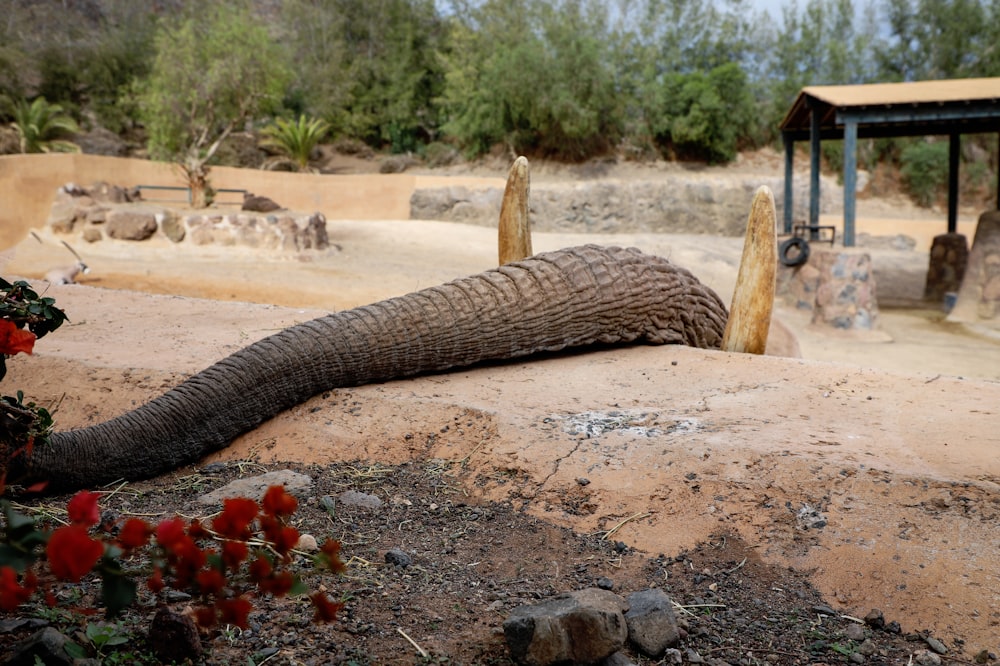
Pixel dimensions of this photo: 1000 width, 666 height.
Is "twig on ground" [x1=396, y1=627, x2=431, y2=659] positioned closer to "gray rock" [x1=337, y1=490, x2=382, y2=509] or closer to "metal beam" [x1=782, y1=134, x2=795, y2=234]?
"gray rock" [x1=337, y1=490, x2=382, y2=509]

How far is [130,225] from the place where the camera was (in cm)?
1234

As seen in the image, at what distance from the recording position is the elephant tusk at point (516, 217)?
204 inches

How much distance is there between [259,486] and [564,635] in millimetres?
1320

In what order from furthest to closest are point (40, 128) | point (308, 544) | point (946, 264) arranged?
1. point (40, 128)
2. point (946, 264)
3. point (308, 544)

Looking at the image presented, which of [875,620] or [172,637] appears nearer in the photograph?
[172,637]

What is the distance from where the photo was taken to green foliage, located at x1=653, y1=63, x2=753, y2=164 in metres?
24.6

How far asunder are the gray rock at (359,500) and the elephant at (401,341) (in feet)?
2.35

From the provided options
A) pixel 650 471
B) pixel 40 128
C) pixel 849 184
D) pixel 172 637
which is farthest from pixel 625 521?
pixel 40 128

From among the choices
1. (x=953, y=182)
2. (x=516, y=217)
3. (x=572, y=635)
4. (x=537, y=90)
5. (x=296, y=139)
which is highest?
(x=537, y=90)

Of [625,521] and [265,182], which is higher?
[265,182]

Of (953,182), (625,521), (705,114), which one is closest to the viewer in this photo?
(625,521)

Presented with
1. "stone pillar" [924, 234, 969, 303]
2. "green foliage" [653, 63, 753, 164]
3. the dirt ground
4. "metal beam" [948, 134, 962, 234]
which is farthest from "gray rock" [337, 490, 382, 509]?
"green foliage" [653, 63, 753, 164]

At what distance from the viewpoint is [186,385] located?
10.3 ft

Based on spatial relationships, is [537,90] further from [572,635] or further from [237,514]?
[237,514]
